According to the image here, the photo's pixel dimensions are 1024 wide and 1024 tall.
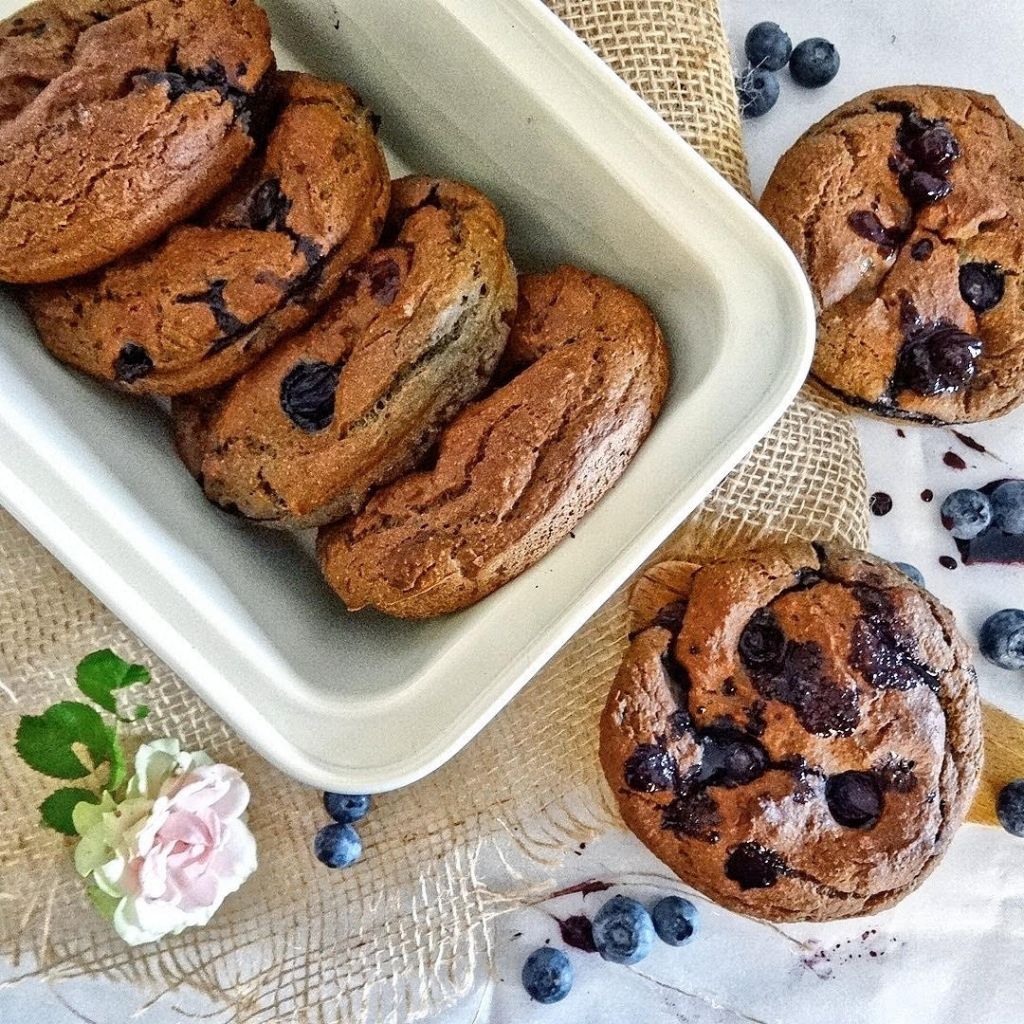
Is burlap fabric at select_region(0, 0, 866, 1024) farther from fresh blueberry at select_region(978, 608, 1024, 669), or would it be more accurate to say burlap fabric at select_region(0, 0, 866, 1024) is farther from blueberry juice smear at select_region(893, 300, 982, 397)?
fresh blueberry at select_region(978, 608, 1024, 669)

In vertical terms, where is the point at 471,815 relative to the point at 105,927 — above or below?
above

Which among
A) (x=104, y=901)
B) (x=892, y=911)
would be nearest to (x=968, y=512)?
(x=892, y=911)

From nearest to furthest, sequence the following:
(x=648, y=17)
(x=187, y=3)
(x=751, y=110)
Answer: (x=187, y=3), (x=648, y=17), (x=751, y=110)

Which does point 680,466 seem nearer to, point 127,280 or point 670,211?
point 670,211

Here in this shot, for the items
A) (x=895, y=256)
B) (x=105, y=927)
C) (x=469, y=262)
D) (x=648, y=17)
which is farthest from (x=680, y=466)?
(x=105, y=927)

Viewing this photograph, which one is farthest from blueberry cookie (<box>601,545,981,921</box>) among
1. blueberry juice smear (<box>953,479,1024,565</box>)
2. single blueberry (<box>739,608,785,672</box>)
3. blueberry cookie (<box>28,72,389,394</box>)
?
blueberry cookie (<box>28,72,389,394</box>)

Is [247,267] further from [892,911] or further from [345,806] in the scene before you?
[892,911]
